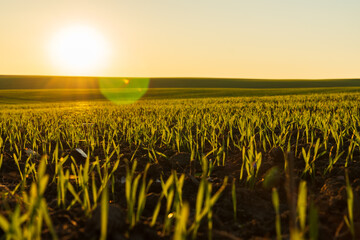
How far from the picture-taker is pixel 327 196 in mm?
1640

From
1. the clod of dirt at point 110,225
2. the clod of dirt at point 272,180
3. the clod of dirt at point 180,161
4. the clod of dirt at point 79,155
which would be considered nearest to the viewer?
the clod of dirt at point 110,225

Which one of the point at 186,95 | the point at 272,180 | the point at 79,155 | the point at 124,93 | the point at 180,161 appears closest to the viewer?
the point at 272,180

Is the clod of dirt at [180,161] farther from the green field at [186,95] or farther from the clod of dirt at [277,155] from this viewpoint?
the green field at [186,95]

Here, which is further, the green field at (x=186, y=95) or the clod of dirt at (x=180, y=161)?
the green field at (x=186, y=95)

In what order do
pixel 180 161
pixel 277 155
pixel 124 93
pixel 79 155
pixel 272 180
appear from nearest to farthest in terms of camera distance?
pixel 272 180
pixel 277 155
pixel 180 161
pixel 79 155
pixel 124 93

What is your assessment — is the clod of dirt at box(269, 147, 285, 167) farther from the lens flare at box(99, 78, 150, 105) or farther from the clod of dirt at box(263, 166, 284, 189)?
the lens flare at box(99, 78, 150, 105)

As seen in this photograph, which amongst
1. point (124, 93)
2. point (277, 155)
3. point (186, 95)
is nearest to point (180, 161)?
point (277, 155)

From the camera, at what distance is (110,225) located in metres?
1.20

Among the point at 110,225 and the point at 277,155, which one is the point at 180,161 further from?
the point at 110,225

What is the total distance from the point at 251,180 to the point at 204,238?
2.42 feet

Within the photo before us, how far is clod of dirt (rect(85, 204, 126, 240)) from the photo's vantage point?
118 cm

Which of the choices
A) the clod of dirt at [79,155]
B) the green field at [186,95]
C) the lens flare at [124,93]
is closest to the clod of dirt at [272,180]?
the clod of dirt at [79,155]

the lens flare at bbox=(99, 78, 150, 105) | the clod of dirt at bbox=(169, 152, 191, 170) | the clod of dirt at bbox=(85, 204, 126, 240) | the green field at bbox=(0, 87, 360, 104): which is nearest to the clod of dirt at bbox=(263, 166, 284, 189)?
the clod of dirt at bbox=(169, 152, 191, 170)

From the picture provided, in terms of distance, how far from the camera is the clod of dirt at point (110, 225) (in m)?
1.18
